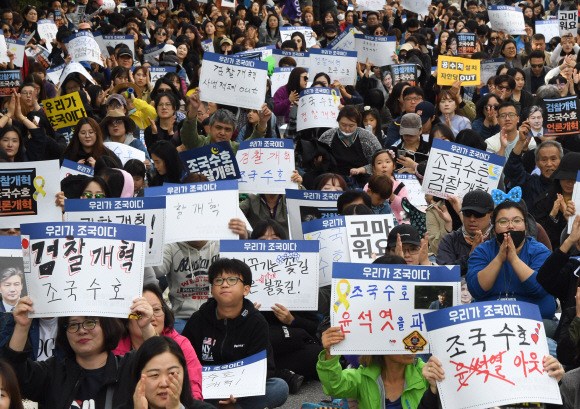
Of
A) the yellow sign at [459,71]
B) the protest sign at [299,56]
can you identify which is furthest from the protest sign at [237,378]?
the protest sign at [299,56]

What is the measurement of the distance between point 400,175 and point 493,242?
3.01 metres

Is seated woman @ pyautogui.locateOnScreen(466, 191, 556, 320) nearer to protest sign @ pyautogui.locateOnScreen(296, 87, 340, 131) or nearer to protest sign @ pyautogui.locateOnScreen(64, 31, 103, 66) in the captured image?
protest sign @ pyautogui.locateOnScreen(296, 87, 340, 131)

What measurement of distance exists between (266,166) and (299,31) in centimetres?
871

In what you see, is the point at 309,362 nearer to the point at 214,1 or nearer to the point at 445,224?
the point at 445,224

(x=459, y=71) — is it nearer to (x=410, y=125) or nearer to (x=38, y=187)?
(x=410, y=125)

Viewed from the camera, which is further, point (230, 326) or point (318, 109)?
point (318, 109)

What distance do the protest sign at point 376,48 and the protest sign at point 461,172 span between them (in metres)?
6.78

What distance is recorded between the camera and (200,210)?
736cm

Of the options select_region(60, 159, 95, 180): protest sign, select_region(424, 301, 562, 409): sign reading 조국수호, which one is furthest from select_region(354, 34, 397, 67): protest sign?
select_region(424, 301, 562, 409): sign reading 조국수호

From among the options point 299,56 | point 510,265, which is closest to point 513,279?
point 510,265

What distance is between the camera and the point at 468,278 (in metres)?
6.45

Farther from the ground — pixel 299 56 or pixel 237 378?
pixel 299 56

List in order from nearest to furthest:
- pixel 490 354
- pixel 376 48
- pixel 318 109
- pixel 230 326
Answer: pixel 490 354 → pixel 230 326 → pixel 318 109 → pixel 376 48

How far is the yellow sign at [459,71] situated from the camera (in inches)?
530
